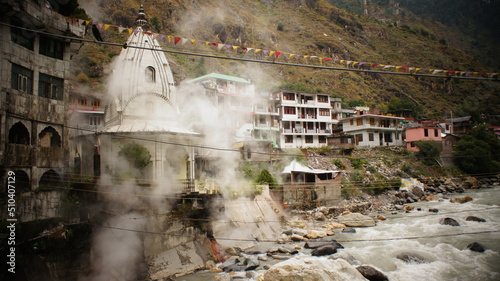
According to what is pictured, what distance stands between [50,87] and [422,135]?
43746mm

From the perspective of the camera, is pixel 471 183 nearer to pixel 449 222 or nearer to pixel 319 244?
pixel 449 222

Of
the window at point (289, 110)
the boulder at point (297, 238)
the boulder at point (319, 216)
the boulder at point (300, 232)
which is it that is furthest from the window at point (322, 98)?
the boulder at point (297, 238)

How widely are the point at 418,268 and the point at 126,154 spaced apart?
17145 millimetres

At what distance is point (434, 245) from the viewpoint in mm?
18203

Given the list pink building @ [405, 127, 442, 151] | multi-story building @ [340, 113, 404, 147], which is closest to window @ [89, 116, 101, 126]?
multi-story building @ [340, 113, 404, 147]

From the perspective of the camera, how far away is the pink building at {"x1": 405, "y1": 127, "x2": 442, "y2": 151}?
4344 centimetres

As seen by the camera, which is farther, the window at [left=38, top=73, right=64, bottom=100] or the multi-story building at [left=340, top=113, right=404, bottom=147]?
the multi-story building at [left=340, top=113, right=404, bottom=147]

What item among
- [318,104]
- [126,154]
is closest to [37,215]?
[126,154]

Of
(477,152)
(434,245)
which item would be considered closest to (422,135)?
(477,152)

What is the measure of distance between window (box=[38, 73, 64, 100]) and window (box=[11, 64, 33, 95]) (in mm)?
540

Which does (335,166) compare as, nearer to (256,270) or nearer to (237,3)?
(256,270)

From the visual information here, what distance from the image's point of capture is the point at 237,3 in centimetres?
11175

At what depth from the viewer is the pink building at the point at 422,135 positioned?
4344 centimetres

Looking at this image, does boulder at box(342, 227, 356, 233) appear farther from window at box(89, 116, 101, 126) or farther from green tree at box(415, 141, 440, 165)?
window at box(89, 116, 101, 126)
